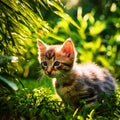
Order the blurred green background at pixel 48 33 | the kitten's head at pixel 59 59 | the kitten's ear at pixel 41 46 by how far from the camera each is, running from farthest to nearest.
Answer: the kitten's ear at pixel 41 46, the kitten's head at pixel 59 59, the blurred green background at pixel 48 33

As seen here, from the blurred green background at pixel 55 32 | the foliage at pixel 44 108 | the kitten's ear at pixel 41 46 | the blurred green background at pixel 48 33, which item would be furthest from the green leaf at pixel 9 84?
the kitten's ear at pixel 41 46

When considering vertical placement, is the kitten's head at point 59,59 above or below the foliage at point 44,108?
above

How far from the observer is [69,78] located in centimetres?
585

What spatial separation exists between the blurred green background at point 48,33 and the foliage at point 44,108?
82 mm

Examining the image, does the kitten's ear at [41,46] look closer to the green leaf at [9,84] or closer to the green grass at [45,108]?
the green grass at [45,108]

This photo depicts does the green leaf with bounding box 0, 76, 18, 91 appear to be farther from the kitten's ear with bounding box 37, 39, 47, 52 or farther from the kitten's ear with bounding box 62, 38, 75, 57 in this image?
the kitten's ear with bounding box 37, 39, 47, 52

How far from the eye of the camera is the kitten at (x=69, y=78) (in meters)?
5.71

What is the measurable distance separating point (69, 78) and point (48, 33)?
1.73 ft

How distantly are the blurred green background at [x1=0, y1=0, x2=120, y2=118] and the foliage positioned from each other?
0.08 metres

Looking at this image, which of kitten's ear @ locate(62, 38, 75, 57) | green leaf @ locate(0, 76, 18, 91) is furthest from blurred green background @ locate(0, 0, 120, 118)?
kitten's ear @ locate(62, 38, 75, 57)

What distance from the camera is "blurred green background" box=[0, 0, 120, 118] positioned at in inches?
216

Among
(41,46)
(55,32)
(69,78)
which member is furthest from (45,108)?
(55,32)

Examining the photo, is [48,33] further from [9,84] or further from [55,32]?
[55,32]

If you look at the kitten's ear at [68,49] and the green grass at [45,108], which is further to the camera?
the kitten's ear at [68,49]
